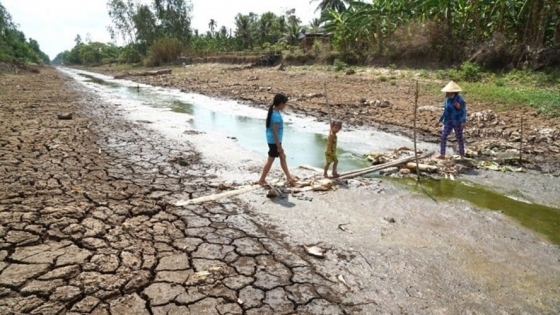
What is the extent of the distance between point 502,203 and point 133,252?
5016mm

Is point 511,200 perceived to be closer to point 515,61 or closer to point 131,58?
point 515,61

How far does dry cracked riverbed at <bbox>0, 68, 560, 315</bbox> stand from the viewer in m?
3.04

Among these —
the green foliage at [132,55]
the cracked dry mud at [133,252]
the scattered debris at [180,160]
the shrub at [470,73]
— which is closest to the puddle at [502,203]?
the cracked dry mud at [133,252]

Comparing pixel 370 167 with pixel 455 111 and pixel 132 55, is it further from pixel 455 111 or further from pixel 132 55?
pixel 132 55

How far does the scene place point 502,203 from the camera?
5422mm

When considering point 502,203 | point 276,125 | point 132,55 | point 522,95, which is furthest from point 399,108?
point 132,55

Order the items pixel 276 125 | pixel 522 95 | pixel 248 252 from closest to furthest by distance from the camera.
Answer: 1. pixel 248 252
2. pixel 276 125
3. pixel 522 95

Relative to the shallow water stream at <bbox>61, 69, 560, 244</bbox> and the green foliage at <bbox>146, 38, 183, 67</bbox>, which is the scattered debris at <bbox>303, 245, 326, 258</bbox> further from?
the green foliage at <bbox>146, 38, 183, 67</bbox>

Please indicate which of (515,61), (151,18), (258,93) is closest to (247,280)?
(258,93)

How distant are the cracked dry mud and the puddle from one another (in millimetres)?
3021

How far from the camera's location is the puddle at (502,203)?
4.71m

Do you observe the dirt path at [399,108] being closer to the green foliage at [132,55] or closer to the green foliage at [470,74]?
the green foliage at [470,74]

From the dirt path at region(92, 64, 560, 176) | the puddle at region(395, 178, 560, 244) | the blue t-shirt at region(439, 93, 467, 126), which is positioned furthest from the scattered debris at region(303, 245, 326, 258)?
the dirt path at region(92, 64, 560, 176)

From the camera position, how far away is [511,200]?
5.52 meters
